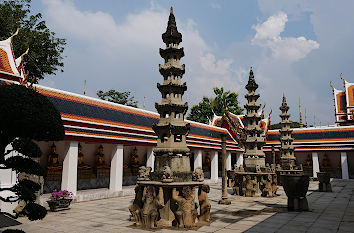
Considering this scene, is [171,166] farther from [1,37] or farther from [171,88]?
[1,37]

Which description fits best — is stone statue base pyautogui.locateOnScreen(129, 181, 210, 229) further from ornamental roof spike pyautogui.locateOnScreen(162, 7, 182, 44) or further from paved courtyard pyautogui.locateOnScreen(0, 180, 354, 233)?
ornamental roof spike pyautogui.locateOnScreen(162, 7, 182, 44)

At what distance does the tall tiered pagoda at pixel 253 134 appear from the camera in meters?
19.2

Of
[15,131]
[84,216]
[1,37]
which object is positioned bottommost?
[84,216]

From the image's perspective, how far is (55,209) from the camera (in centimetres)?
1216

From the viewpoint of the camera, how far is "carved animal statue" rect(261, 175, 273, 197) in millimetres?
17406

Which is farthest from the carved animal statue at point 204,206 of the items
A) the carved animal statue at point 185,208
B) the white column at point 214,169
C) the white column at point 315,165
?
the white column at point 315,165

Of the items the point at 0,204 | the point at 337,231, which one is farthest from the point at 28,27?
the point at 337,231

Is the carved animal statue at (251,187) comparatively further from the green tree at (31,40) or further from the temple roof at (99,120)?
the green tree at (31,40)

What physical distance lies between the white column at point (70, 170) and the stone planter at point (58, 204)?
6.82ft

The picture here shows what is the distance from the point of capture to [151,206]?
9.50m

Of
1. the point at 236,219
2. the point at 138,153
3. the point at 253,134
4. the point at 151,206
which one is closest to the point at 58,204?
the point at 151,206

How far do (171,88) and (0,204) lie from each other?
826 centimetres

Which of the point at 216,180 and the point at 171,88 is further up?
the point at 171,88

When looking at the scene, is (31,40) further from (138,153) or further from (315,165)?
(315,165)
